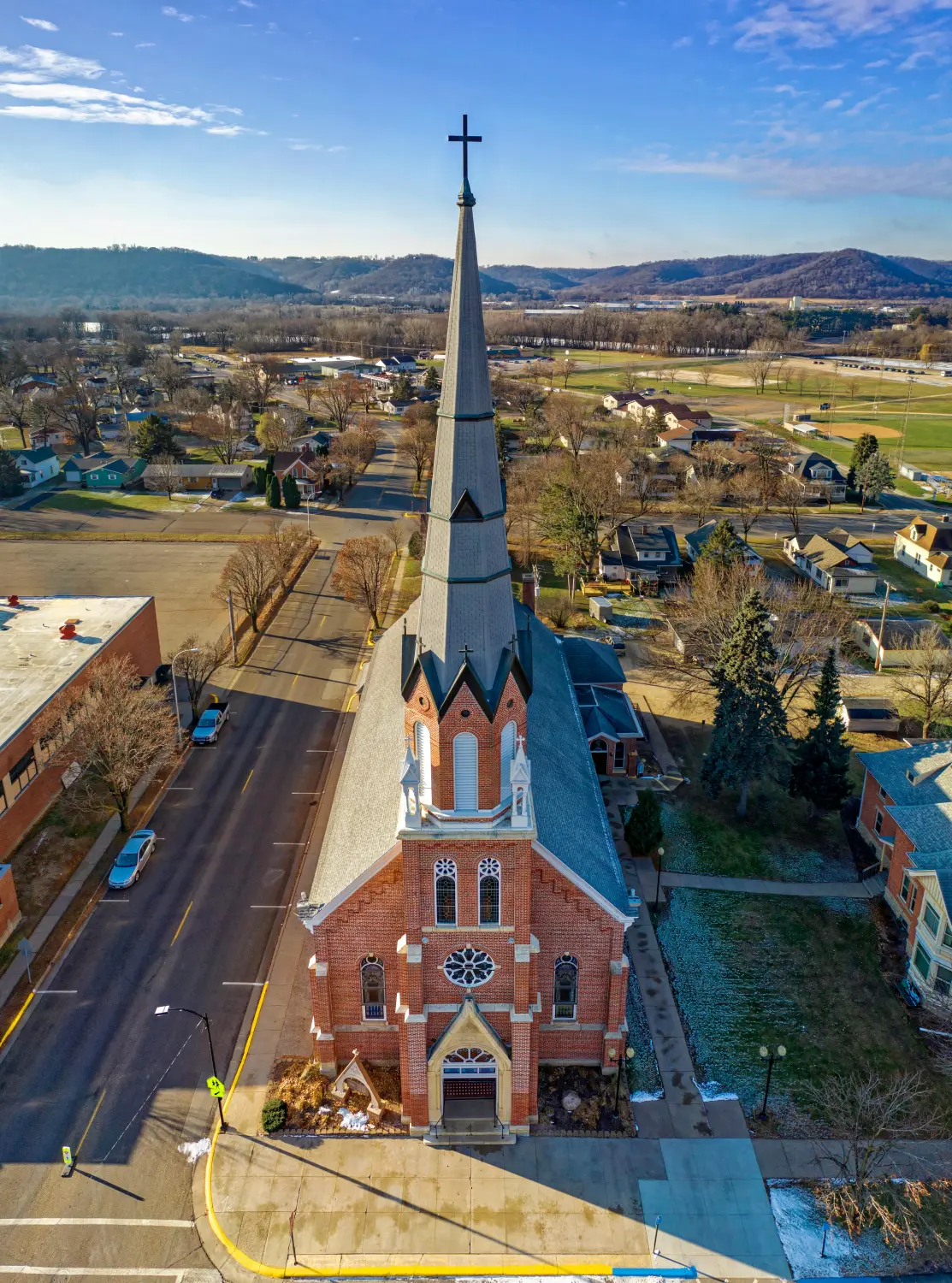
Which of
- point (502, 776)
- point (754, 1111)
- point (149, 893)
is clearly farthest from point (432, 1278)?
point (149, 893)

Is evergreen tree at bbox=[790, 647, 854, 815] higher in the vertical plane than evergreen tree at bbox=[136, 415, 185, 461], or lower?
lower

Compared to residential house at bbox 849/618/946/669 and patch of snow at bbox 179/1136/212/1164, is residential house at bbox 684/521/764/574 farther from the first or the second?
patch of snow at bbox 179/1136/212/1164

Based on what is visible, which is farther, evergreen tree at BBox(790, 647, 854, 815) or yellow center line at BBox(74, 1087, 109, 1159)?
evergreen tree at BBox(790, 647, 854, 815)

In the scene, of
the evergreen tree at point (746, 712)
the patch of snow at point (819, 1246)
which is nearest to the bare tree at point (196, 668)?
the evergreen tree at point (746, 712)

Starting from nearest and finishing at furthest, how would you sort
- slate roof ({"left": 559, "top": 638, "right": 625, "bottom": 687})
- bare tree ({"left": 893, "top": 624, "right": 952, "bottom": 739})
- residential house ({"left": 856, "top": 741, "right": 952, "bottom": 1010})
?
residential house ({"left": 856, "top": 741, "right": 952, "bottom": 1010}), bare tree ({"left": 893, "top": 624, "right": 952, "bottom": 739}), slate roof ({"left": 559, "top": 638, "right": 625, "bottom": 687})

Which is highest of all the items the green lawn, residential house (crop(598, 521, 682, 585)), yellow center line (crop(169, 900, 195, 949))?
residential house (crop(598, 521, 682, 585))

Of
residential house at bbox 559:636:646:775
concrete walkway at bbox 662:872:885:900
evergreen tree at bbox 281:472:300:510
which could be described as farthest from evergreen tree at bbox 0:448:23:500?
concrete walkway at bbox 662:872:885:900
